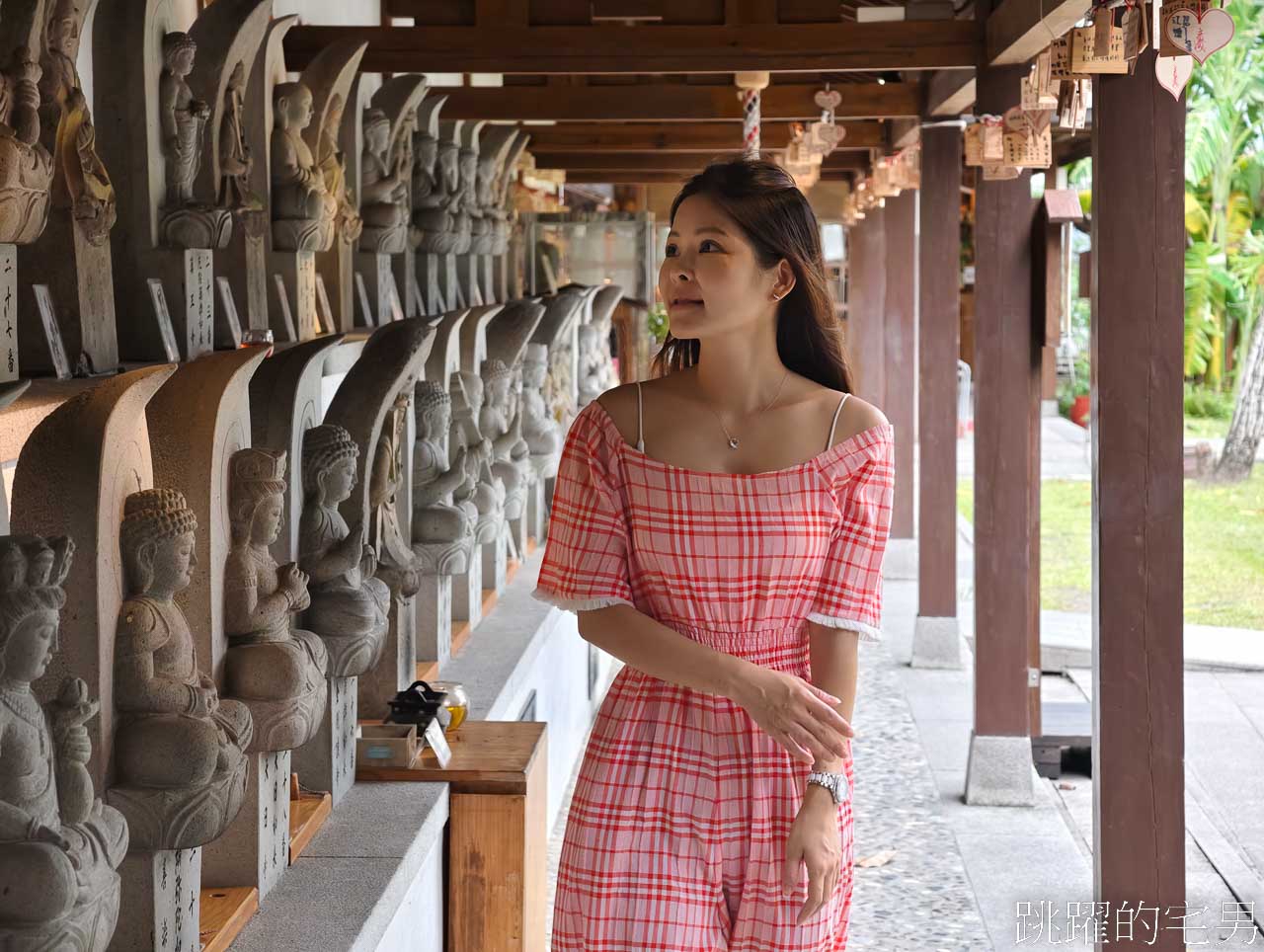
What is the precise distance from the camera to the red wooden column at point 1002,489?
566 cm

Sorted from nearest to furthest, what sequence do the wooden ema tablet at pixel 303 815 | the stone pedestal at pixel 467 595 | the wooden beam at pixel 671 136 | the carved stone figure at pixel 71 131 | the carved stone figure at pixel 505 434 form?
1. the carved stone figure at pixel 71 131
2. the wooden ema tablet at pixel 303 815
3. the stone pedestal at pixel 467 595
4. the carved stone figure at pixel 505 434
5. the wooden beam at pixel 671 136

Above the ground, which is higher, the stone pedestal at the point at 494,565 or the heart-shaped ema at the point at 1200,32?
the heart-shaped ema at the point at 1200,32

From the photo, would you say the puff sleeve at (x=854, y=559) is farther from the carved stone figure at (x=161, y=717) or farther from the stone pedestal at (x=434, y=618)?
the stone pedestal at (x=434, y=618)

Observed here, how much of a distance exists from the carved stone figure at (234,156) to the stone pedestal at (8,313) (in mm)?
1073

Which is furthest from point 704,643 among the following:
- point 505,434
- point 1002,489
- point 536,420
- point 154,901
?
point 536,420

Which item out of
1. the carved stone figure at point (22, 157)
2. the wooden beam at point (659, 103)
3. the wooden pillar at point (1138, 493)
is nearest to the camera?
the carved stone figure at point (22, 157)

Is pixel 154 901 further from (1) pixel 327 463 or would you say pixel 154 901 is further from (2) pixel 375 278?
(2) pixel 375 278

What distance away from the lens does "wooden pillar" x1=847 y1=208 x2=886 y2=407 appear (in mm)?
13375

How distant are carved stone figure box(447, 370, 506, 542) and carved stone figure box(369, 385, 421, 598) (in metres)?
1.31

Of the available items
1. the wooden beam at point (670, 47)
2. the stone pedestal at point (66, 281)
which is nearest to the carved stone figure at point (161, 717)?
the stone pedestal at point (66, 281)

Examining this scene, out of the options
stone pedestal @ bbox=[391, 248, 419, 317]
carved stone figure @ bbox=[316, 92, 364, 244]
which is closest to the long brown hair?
carved stone figure @ bbox=[316, 92, 364, 244]

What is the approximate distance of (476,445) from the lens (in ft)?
17.6

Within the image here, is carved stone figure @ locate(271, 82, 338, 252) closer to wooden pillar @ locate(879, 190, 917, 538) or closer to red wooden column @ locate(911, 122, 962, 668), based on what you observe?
red wooden column @ locate(911, 122, 962, 668)

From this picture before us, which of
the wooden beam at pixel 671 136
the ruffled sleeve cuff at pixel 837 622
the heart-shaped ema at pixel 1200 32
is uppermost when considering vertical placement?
the wooden beam at pixel 671 136
